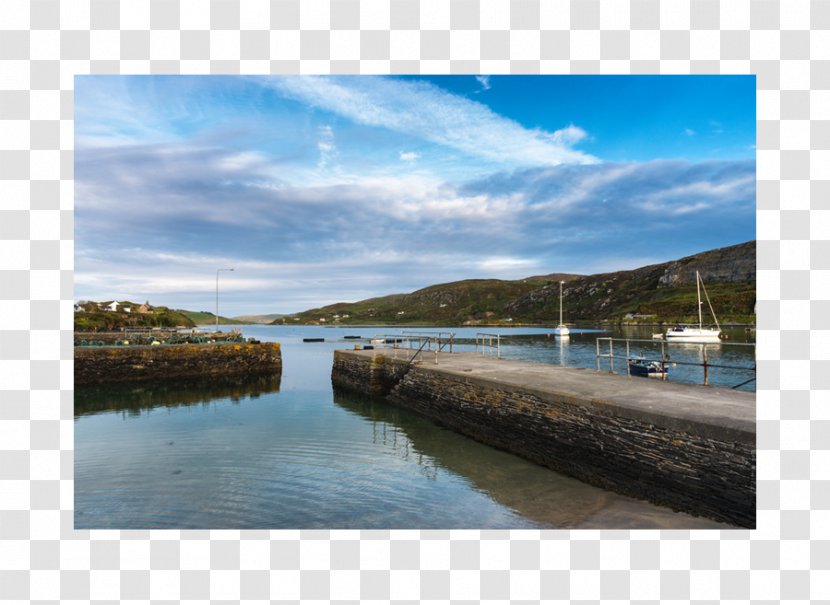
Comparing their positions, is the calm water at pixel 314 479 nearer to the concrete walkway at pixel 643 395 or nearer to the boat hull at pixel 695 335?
the concrete walkway at pixel 643 395

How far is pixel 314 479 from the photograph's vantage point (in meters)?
10.9

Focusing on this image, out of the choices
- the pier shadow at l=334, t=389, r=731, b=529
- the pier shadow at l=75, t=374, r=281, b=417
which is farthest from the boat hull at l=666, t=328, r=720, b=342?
the pier shadow at l=334, t=389, r=731, b=529

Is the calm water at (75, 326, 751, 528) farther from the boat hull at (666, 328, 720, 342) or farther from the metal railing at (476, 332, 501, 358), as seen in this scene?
the boat hull at (666, 328, 720, 342)

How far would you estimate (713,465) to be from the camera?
766 centimetres

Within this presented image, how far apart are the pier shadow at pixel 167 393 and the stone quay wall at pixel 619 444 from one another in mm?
16163

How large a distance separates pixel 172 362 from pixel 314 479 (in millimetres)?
28147

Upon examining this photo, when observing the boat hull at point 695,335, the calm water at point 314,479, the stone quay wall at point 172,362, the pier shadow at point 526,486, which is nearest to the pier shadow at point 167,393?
the stone quay wall at point 172,362

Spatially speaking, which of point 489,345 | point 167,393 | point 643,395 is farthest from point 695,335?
point 167,393

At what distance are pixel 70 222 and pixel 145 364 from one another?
3278 centimetres

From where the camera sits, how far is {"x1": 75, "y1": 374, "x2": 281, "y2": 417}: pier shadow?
2334cm

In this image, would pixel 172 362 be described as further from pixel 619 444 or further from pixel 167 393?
pixel 619 444

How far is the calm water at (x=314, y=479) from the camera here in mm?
8445

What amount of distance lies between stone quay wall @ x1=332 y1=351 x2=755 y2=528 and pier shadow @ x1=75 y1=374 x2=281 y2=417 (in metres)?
16.2

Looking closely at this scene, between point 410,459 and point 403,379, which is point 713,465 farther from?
point 403,379
